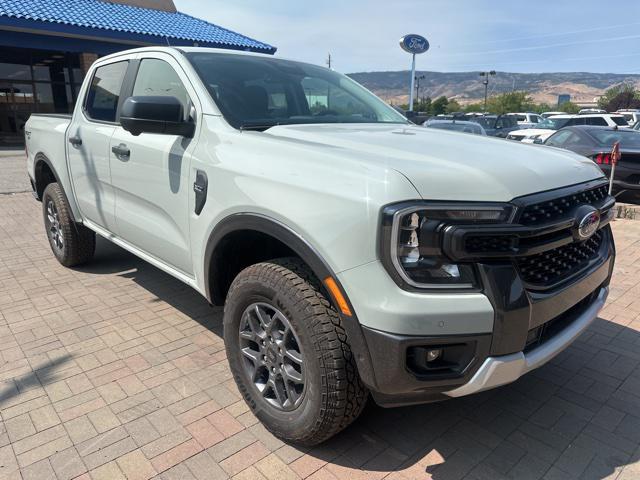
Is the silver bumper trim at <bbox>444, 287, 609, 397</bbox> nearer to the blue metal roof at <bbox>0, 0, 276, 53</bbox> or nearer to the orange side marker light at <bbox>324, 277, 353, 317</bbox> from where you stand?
the orange side marker light at <bbox>324, 277, 353, 317</bbox>

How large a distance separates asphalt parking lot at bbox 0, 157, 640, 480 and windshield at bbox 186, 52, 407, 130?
1.62 metres

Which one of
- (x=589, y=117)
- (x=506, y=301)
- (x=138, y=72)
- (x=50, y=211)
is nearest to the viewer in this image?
(x=506, y=301)

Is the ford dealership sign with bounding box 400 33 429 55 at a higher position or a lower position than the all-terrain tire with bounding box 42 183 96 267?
higher

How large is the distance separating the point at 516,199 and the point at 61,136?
410 cm

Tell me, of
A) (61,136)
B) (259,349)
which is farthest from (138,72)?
(259,349)

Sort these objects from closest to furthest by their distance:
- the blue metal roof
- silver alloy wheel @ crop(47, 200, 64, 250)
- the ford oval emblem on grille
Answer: the ford oval emblem on grille < silver alloy wheel @ crop(47, 200, 64, 250) < the blue metal roof

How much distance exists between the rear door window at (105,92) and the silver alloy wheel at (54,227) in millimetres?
1276

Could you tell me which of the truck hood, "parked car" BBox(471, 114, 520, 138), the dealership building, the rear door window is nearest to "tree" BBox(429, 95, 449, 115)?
"parked car" BBox(471, 114, 520, 138)

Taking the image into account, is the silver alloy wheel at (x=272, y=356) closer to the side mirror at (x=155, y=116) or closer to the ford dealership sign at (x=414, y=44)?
the side mirror at (x=155, y=116)

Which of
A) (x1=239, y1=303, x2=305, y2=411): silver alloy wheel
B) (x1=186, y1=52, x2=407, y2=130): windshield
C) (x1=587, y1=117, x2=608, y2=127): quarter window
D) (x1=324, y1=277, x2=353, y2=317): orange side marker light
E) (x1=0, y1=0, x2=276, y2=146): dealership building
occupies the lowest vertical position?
(x1=239, y1=303, x2=305, y2=411): silver alloy wheel

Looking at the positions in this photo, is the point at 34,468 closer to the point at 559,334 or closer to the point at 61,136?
the point at 559,334

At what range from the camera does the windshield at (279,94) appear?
2951 mm

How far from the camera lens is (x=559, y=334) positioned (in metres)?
2.26

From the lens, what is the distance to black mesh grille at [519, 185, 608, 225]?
2.02 metres
